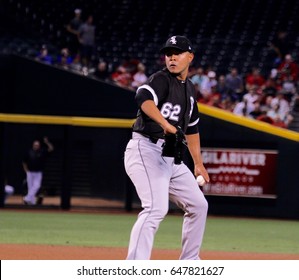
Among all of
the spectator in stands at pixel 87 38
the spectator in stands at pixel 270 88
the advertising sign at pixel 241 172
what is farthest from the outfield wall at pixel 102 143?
the spectator in stands at pixel 270 88

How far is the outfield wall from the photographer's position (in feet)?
52.9

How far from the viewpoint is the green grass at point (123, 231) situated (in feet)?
36.8

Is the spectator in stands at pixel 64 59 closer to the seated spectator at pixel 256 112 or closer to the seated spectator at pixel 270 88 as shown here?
the seated spectator at pixel 270 88

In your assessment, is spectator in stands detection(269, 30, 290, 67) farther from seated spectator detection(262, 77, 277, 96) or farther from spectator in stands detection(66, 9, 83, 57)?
spectator in stands detection(66, 9, 83, 57)

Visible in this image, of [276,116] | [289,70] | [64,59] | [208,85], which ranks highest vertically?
[289,70]

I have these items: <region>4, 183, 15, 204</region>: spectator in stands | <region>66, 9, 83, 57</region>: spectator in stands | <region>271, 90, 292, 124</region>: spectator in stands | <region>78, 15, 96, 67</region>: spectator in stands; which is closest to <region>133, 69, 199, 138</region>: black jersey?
<region>4, 183, 15, 204</region>: spectator in stands

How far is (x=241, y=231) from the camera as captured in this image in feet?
44.4

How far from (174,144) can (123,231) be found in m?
6.01

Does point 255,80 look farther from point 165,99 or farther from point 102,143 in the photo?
point 165,99

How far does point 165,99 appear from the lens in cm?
717

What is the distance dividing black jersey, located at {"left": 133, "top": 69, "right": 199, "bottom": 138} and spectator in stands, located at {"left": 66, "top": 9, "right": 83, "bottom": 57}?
15.5 m

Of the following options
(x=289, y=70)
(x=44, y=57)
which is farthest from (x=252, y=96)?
(x=44, y=57)
